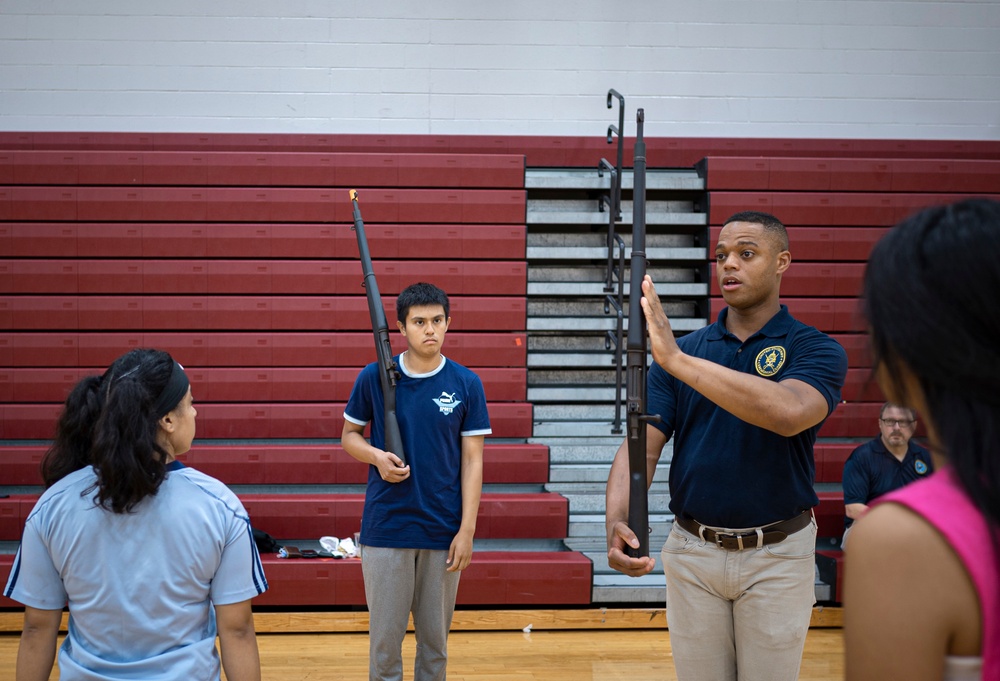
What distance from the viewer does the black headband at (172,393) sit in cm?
139

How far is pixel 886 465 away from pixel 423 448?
282 cm

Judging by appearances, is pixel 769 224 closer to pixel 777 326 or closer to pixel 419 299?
pixel 777 326

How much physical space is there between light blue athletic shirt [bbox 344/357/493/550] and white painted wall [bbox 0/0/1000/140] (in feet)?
12.6

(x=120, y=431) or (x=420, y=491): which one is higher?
(x=120, y=431)

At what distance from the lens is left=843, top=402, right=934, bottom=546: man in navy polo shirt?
4.30 m

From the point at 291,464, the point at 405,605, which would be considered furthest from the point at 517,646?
the point at 291,464

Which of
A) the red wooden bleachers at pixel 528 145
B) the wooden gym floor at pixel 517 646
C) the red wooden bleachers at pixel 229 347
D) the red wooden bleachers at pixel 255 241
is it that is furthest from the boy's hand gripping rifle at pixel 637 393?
the red wooden bleachers at pixel 528 145

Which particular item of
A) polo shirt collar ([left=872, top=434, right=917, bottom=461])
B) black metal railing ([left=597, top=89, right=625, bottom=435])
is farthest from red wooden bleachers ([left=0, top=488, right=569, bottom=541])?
polo shirt collar ([left=872, top=434, right=917, bottom=461])

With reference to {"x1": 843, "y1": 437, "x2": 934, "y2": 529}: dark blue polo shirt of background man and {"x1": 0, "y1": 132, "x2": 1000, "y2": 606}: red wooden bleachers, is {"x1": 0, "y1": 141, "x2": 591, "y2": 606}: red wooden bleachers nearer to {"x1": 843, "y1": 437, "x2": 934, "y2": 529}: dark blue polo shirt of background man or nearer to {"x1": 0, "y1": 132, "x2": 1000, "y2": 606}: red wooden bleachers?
{"x1": 0, "y1": 132, "x2": 1000, "y2": 606}: red wooden bleachers

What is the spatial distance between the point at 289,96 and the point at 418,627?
178 inches

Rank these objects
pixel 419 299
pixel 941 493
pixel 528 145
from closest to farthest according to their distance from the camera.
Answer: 1. pixel 941 493
2. pixel 419 299
3. pixel 528 145

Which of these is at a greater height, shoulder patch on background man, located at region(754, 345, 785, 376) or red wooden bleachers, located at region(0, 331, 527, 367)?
shoulder patch on background man, located at region(754, 345, 785, 376)

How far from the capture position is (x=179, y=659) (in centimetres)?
133

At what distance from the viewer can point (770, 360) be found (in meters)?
1.90
